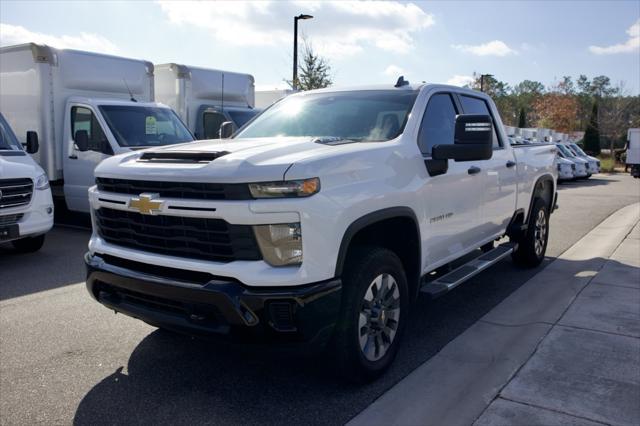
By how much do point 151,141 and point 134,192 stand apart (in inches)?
245

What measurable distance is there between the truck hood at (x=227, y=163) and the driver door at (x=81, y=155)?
571 cm

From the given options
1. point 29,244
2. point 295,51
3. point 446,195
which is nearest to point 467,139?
point 446,195

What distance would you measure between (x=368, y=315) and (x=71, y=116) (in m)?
7.76

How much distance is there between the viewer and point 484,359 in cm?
409

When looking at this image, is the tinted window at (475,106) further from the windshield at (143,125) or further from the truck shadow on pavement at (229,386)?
the windshield at (143,125)

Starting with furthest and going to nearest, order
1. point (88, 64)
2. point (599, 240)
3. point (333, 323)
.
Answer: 1. point (88, 64)
2. point (599, 240)
3. point (333, 323)

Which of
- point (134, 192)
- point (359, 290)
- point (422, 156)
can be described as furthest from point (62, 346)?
point (422, 156)

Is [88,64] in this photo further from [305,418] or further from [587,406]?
[587,406]

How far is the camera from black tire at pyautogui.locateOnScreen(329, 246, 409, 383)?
10.9ft

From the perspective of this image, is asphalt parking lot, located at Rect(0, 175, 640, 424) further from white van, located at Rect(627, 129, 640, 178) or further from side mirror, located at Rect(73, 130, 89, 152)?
white van, located at Rect(627, 129, 640, 178)

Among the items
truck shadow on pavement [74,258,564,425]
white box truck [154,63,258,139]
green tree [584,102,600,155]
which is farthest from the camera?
green tree [584,102,600,155]

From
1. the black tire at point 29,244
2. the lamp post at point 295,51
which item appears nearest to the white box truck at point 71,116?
the black tire at point 29,244

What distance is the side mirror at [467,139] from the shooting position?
13.4 feet

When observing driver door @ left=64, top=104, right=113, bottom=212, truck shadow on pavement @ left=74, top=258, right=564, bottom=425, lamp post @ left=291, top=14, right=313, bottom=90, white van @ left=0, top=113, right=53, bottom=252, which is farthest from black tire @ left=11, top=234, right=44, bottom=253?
lamp post @ left=291, top=14, right=313, bottom=90
